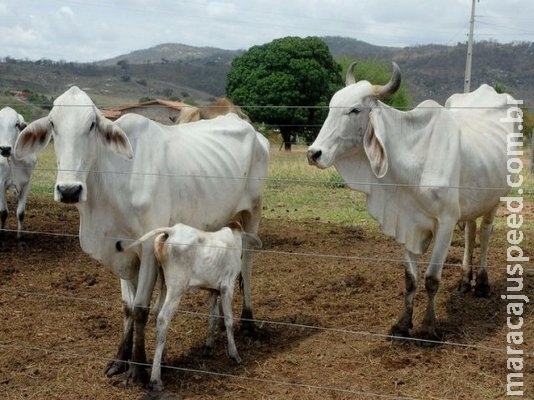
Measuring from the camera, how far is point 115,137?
4824mm

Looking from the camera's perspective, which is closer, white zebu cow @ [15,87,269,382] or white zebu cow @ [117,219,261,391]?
white zebu cow @ [15,87,269,382]

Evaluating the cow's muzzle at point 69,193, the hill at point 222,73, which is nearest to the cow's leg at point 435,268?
the cow's muzzle at point 69,193

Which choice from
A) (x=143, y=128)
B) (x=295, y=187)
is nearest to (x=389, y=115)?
(x=143, y=128)

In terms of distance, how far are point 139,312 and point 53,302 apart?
2.32m

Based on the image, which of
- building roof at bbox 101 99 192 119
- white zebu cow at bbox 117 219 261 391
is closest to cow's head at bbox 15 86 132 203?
white zebu cow at bbox 117 219 261 391

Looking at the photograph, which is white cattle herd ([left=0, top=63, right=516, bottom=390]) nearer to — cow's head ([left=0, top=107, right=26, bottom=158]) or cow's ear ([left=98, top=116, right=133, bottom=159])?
cow's ear ([left=98, top=116, right=133, bottom=159])

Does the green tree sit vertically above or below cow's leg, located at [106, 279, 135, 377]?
above

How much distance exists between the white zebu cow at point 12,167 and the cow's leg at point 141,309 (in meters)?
4.75

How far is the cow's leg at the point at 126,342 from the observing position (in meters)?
5.12

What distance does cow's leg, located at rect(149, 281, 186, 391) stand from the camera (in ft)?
15.5

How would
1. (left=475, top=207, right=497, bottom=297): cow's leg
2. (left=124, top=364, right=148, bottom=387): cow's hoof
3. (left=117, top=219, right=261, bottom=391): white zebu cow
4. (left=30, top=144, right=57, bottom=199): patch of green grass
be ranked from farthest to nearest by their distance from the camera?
(left=30, top=144, right=57, bottom=199): patch of green grass → (left=475, top=207, right=497, bottom=297): cow's leg → (left=124, top=364, right=148, bottom=387): cow's hoof → (left=117, top=219, right=261, bottom=391): white zebu cow

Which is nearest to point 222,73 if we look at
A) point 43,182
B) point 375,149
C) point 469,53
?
point 469,53

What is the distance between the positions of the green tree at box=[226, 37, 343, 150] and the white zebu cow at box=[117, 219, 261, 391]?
24.2 metres

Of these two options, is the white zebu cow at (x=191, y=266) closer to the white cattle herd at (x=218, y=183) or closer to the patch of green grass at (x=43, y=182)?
the white cattle herd at (x=218, y=183)
